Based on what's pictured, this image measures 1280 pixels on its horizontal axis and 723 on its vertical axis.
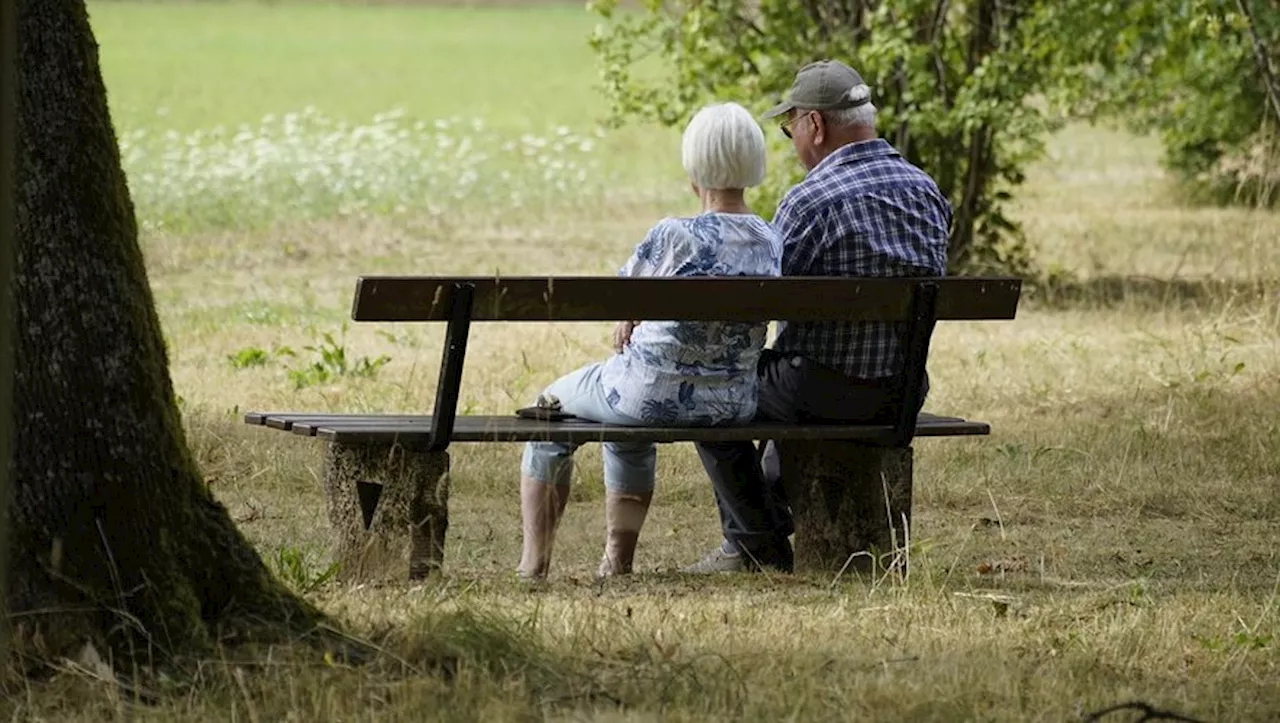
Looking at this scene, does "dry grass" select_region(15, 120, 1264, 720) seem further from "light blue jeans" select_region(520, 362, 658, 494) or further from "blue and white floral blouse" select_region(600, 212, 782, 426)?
"blue and white floral blouse" select_region(600, 212, 782, 426)

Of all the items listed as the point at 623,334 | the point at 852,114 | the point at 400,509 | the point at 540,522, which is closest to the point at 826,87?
the point at 852,114

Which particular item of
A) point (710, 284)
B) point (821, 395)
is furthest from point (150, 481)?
point (821, 395)

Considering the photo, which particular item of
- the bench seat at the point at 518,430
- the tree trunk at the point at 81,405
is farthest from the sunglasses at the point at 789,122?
the tree trunk at the point at 81,405

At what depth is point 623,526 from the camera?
22.4 ft

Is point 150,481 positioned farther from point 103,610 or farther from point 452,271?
point 452,271

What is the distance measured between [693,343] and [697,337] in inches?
0.8

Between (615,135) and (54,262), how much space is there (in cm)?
2680

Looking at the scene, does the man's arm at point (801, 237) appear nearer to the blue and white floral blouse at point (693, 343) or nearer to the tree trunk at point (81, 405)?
the blue and white floral blouse at point (693, 343)

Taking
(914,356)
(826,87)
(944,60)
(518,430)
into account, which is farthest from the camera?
(944,60)

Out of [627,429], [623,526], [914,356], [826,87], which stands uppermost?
[826,87]

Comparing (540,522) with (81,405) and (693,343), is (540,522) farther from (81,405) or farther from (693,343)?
(81,405)

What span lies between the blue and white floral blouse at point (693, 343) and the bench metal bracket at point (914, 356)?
424 mm

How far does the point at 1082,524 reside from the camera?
7938 mm

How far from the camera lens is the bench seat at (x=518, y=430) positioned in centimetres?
625
